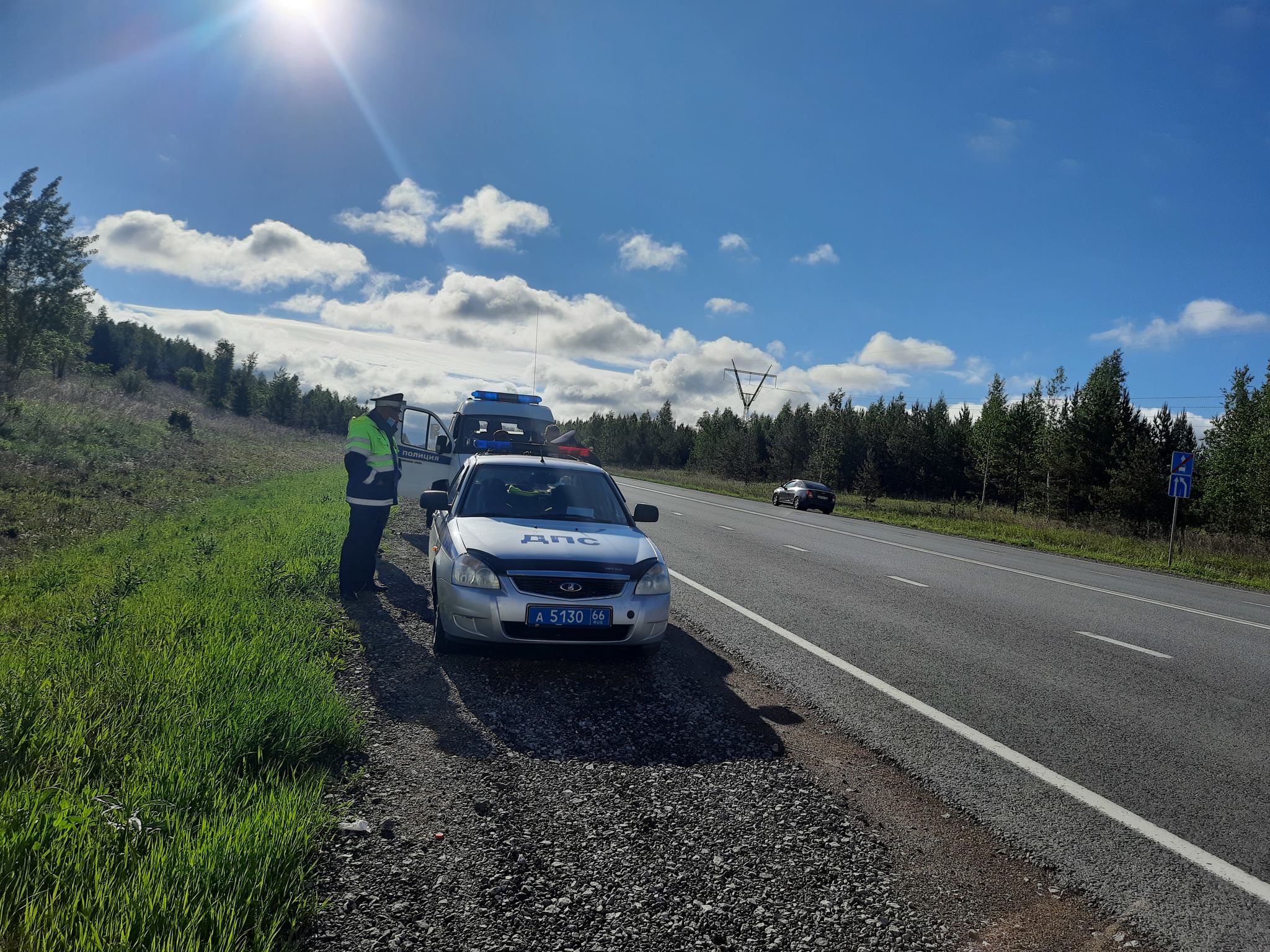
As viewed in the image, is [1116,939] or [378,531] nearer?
[1116,939]

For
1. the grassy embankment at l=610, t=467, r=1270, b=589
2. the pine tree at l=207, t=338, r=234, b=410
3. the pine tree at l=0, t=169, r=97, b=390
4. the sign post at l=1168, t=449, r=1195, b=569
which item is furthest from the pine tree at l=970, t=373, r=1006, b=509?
the pine tree at l=207, t=338, r=234, b=410

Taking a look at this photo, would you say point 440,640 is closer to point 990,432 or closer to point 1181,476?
point 1181,476

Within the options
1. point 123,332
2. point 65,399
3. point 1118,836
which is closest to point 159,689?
point 1118,836

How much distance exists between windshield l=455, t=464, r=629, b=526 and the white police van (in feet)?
15.1

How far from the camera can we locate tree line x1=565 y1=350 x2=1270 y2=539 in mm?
39688

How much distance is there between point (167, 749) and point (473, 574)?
2.23m

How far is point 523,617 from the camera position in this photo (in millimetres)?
5043

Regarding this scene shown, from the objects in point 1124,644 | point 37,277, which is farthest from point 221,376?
point 1124,644

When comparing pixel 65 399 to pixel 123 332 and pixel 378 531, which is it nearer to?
pixel 378 531

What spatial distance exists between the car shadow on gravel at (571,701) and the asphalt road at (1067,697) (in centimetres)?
72

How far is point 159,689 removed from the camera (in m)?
3.95

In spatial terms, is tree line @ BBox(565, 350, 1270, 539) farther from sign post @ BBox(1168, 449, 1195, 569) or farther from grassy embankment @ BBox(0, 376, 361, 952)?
grassy embankment @ BBox(0, 376, 361, 952)

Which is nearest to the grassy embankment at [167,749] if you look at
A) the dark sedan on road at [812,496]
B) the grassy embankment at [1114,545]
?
the grassy embankment at [1114,545]

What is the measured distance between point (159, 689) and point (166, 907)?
7.02 feet
